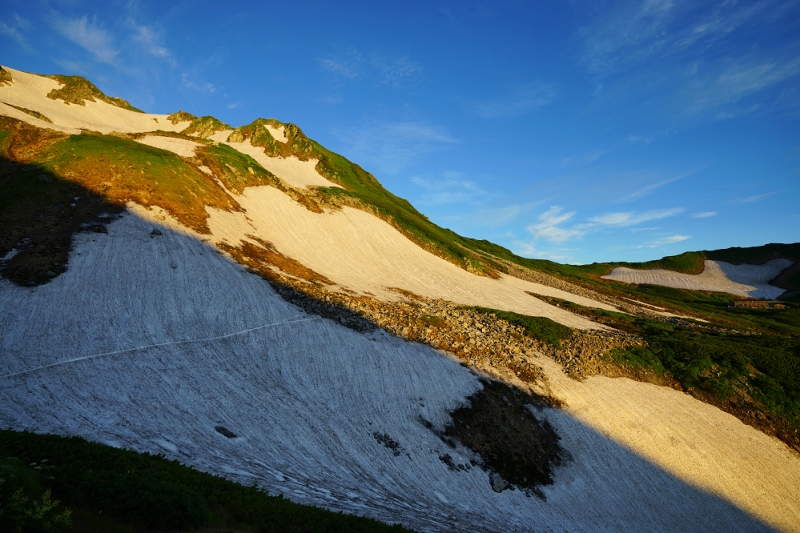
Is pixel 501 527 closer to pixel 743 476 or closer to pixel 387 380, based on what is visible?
pixel 387 380

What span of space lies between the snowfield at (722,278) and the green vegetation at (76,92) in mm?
190263

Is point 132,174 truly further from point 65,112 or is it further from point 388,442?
point 65,112

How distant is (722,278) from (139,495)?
211 m

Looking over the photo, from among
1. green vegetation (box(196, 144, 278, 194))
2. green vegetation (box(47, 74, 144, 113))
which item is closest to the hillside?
green vegetation (box(196, 144, 278, 194))

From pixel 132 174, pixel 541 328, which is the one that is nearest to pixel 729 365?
pixel 541 328

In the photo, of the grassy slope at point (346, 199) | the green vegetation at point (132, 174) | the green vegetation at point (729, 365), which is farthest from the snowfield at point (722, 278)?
the green vegetation at point (132, 174)

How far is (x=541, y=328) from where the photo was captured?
5428cm

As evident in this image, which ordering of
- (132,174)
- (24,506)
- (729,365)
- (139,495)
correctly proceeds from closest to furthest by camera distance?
(24,506), (139,495), (729,365), (132,174)

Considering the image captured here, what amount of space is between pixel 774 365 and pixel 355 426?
175 feet

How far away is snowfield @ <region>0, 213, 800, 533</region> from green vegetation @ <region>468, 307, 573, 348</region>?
6.45 meters

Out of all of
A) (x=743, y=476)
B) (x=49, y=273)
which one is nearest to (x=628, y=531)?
(x=743, y=476)

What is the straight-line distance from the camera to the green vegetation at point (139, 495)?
11.8 m

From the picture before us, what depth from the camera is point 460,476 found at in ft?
96.1

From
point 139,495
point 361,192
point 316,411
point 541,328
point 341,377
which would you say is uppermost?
point 361,192
